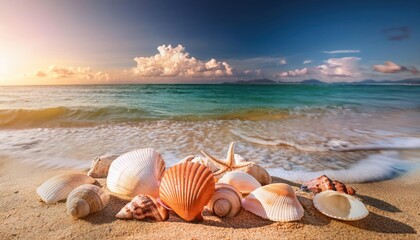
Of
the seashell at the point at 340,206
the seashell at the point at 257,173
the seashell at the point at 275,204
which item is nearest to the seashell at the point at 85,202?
the seashell at the point at 275,204

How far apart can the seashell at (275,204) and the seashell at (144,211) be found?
0.75 metres

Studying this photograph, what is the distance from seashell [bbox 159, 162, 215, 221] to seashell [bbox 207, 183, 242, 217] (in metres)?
0.10

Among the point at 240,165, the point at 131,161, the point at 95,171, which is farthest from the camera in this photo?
the point at 95,171

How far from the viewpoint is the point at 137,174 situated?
2.68 m

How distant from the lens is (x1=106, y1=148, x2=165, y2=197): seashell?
103 inches

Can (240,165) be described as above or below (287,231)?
above

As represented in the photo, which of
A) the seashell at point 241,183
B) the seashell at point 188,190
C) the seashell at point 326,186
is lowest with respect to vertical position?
the seashell at point 326,186

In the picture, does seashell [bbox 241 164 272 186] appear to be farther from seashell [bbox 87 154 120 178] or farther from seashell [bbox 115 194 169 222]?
seashell [bbox 87 154 120 178]

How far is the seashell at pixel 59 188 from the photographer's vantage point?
2.75m

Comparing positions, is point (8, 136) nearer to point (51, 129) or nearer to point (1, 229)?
point (51, 129)

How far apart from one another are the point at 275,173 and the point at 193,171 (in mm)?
2091

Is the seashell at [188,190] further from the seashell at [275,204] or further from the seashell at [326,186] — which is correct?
the seashell at [326,186]

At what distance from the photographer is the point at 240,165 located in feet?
10.4

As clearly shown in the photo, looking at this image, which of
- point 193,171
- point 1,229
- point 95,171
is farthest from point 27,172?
point 193,171
